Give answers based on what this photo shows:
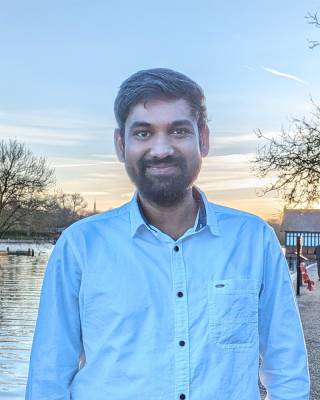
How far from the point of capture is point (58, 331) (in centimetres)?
213

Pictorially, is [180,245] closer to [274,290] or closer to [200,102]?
[274,290]

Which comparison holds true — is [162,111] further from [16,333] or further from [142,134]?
[16,333]

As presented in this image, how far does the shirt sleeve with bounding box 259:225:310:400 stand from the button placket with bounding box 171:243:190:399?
314 millimetres

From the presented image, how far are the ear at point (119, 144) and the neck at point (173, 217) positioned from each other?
7.3 inches

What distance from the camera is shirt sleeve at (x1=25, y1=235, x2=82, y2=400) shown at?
2109mm

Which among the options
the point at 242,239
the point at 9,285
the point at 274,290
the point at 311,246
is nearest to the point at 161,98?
the point at 242,239

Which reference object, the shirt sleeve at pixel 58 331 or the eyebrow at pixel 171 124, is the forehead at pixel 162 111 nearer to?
the eyebrow at pixel 171 124

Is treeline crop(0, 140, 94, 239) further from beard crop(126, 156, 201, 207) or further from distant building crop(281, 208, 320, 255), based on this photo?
beard crop(126, 156, 201, 207)

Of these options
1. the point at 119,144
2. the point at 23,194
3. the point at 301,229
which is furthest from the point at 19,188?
the point at 119,144

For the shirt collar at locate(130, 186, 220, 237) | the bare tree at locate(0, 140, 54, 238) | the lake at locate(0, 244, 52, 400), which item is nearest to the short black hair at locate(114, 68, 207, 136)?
the shirt collar at locate(130, 186, 220, 237)

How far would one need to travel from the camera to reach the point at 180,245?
2.16m

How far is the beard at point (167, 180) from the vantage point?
2219 millimetres

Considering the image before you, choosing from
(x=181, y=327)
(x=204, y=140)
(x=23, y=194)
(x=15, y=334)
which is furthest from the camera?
(x=23, y=194)

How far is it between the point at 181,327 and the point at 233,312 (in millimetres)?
194
